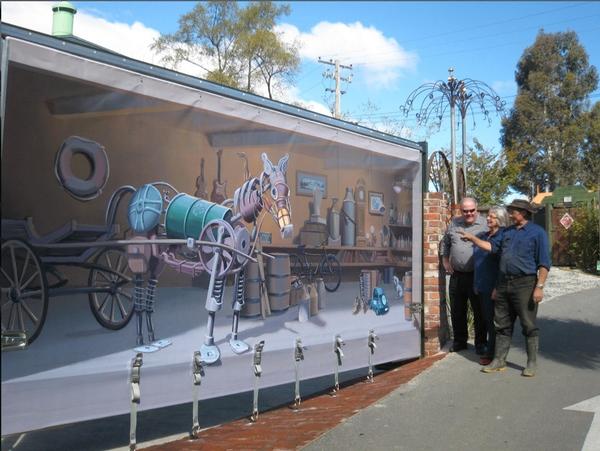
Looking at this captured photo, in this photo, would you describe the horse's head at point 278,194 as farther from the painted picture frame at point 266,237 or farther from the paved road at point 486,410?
the paved road at point 486,410

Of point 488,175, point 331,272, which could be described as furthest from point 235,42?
point 331,272

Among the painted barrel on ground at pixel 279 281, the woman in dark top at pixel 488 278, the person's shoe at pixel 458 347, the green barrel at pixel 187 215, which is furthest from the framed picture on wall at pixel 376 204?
the green barrel at pixel 187 215

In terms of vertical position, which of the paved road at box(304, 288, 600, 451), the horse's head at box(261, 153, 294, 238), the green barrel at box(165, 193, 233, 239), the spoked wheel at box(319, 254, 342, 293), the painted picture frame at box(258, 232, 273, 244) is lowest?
the paved road at box(304, 288, 600, 451)

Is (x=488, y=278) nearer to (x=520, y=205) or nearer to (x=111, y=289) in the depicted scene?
(x=520, y=205)

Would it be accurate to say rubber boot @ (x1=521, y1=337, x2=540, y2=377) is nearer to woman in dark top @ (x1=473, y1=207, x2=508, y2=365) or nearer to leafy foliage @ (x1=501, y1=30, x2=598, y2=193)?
woman in dark top @ (x1=473, y1=207, x2=508, y2=365)

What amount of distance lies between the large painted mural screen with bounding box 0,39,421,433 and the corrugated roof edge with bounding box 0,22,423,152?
0.08 meters

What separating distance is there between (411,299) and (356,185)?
5.83 feet

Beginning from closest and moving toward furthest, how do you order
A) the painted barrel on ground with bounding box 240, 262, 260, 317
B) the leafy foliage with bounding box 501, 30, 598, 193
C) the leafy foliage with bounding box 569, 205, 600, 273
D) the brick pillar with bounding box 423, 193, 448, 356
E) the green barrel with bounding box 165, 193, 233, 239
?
the green barrel with bounding box 165, 193, 233, 239 → the painted barrel on ground with bounding box 240, 262, 260, 317 → the brick pillar with bounding box 423, 193, 448, 356 → the leafy foliage with bounding box 569, 205, 600, 273 → the leafy foliage with bounding box 501, 30, 598, 193

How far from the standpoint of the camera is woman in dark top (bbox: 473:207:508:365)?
263 inches

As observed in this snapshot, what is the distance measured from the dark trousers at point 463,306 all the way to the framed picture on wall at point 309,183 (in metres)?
2.25

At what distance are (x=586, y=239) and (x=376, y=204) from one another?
15.0 meters

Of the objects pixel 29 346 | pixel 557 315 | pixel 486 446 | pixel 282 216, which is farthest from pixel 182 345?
pixel 557 315

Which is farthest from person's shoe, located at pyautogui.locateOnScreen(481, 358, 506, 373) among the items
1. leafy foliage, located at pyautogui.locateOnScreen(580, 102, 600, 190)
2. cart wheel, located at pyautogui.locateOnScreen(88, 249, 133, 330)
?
leafy foliage, located at pyautogui.locateOnScreen(580, 102, 600, 190)

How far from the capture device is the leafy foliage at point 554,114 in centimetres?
3572
